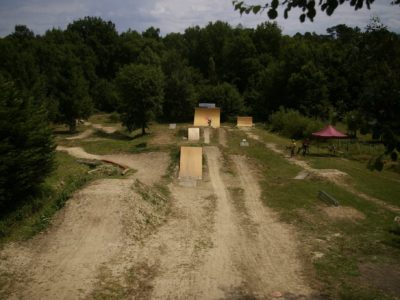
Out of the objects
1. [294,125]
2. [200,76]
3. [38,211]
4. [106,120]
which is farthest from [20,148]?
[200,76]

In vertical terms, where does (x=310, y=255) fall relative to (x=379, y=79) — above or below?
below

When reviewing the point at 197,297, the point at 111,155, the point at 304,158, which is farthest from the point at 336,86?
the point at 197,297

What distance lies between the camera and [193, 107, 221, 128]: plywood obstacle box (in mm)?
50719

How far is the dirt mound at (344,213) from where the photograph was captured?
18.5 m

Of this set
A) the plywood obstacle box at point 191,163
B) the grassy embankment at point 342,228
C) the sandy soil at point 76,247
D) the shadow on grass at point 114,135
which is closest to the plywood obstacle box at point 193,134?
the shadow on grass at point 114,135

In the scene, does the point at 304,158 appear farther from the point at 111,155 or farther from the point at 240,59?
the point at 240,59

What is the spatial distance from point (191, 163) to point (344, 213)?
12281mm

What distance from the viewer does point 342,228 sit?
1719 cm

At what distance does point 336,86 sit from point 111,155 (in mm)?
36833

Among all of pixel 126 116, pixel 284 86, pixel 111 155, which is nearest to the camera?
pixel 111 155

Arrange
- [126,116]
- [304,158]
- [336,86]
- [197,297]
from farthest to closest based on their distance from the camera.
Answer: [336,86], [126,116], [304,158], [197,297]

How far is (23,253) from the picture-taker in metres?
14.1

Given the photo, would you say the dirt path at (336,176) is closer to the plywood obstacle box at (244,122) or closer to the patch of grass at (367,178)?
the patch of grass at (367,178)

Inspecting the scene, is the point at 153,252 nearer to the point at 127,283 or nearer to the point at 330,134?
the point at 127,283
